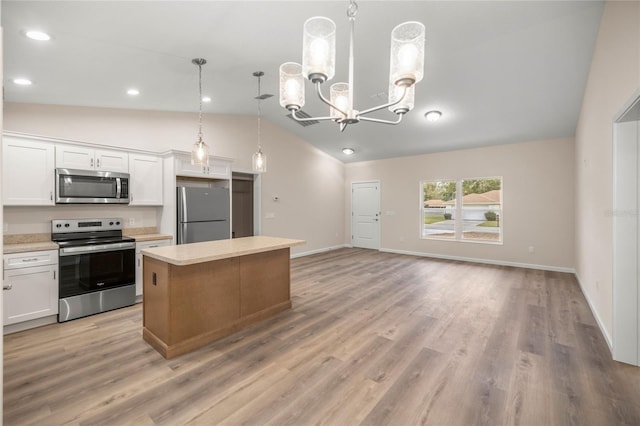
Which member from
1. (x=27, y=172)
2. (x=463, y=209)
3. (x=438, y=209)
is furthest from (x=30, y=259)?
(x=463, y=209)

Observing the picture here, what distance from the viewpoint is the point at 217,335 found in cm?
284

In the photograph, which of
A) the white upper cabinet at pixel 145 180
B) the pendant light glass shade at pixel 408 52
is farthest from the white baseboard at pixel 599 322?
the white upper cabinet at pixel 145 180

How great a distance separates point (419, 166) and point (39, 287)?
7249 mm

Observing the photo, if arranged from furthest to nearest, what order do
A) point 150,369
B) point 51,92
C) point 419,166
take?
point 419,166, point 51,92, point 150,369

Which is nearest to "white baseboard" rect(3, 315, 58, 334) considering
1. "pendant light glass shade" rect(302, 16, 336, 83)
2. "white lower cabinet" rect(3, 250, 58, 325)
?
"white lower cabinet" rect(3, 250, 58, 325)

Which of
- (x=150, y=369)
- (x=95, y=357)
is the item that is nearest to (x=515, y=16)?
(x=150, y=369)

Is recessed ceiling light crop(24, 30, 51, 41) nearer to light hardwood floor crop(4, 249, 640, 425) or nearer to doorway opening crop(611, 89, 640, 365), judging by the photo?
light hardwood floor crop(4, 249, 640, 425)

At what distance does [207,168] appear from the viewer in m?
4.70

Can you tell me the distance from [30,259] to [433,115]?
5827mm

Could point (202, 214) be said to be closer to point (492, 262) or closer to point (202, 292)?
point (202, 292)

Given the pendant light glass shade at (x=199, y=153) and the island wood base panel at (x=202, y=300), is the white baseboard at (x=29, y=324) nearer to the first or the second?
the island wood base panel at (x=202, y=300)

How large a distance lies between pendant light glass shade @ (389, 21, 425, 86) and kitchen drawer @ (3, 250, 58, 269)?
Result: 391cm

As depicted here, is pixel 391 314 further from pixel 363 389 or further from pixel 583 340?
pixel 583 340

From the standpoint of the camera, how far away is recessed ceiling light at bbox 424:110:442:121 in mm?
4941
